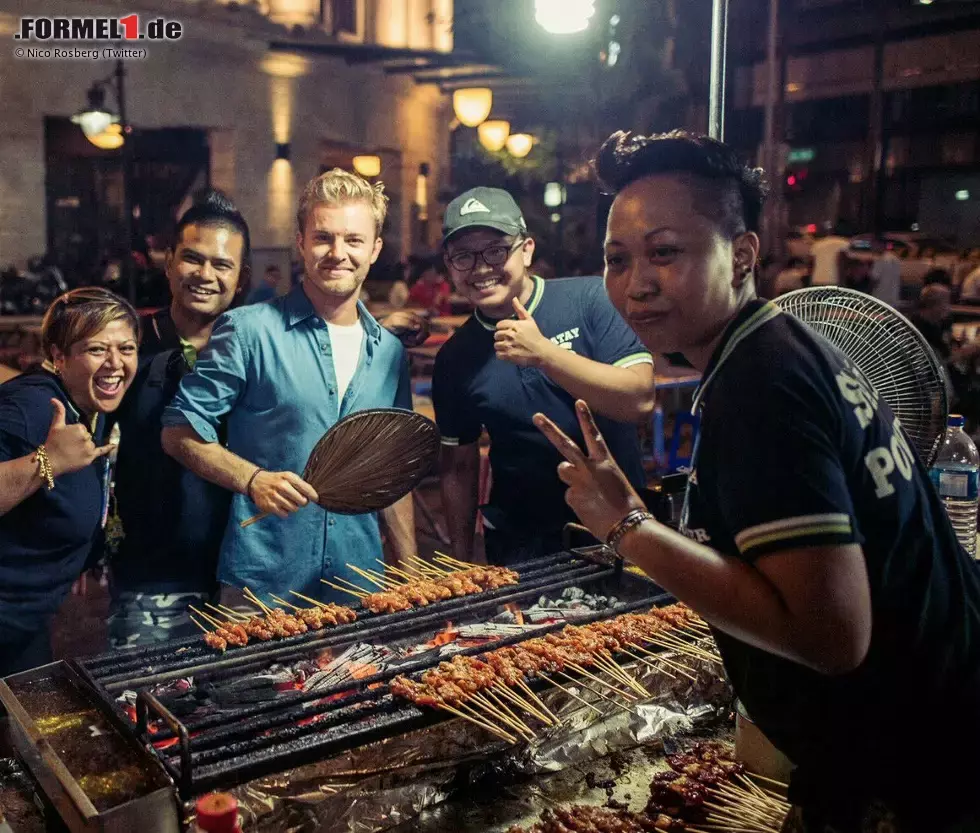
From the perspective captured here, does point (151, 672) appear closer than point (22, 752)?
No

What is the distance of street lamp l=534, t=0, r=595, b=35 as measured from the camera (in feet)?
21.2

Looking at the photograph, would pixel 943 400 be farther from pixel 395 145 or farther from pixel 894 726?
pixel 395 145

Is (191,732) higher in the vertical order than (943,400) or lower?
lower

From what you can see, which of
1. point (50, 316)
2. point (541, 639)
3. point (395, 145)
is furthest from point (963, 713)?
point (395, 145)

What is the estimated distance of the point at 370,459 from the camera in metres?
3.66

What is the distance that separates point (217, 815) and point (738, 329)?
→ 49.7 inches

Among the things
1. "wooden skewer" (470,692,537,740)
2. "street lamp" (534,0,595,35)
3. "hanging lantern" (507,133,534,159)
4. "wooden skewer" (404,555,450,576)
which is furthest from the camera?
"hanging lantern" (507,133,534,159)

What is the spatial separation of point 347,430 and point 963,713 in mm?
2372

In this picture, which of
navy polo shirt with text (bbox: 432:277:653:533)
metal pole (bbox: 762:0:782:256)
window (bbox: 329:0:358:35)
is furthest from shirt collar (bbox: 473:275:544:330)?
window (bbox: 329:0:358:35)

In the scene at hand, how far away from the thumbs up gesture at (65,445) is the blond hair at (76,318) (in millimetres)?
328

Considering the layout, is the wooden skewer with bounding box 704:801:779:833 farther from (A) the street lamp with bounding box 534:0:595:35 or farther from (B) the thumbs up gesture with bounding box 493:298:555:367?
(A) the street lamp with bounding box 534:0:595:35

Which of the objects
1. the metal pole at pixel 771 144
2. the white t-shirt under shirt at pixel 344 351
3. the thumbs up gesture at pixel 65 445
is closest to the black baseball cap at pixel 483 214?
the white t-shirt under shirt at pixel 344 351

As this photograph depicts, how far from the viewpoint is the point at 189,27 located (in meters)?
15.9

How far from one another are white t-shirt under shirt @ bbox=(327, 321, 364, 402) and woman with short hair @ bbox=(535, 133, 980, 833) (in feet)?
7.14
